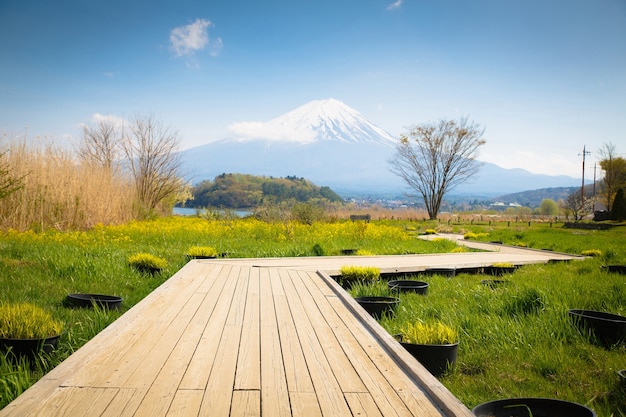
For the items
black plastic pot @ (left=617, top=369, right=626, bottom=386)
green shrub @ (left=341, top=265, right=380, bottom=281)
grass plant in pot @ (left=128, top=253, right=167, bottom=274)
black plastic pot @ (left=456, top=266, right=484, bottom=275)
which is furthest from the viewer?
black plastic pot @ (left=456, top=266, right=484, bottom=275)

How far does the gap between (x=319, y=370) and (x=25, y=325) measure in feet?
6.65

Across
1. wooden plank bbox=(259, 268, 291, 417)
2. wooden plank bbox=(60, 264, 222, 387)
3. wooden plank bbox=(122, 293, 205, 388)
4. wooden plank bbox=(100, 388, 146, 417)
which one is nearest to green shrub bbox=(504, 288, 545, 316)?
wooden plank bbox=(259, 268, 291, 417)

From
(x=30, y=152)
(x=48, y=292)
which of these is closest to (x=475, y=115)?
(x=30, y=152)

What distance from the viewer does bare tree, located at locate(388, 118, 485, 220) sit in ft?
103

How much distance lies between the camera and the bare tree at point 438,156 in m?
31.5

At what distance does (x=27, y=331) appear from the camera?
3166 mm

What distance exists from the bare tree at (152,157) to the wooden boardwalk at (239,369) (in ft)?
46.1

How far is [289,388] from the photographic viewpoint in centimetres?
231

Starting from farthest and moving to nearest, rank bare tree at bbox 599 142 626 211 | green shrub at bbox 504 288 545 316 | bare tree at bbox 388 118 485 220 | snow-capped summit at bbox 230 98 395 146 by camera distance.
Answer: snow-capped summit at bbox 230 98 395 146
bare tree at bbox 599 142 626 211
bare tree at bbox 388 118 485 220
green shrub at bbox 504 288 545 316

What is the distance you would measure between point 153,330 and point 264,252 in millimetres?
5401

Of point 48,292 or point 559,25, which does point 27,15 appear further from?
point 559,25

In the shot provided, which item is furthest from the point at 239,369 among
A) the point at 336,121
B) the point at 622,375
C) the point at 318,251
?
the point at 336,121

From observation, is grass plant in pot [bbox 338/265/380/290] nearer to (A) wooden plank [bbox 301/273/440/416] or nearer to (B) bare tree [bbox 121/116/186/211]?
(A) wooden plank [bbox 301/273/440/416]

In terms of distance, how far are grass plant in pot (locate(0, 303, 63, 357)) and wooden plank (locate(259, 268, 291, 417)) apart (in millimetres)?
1390
